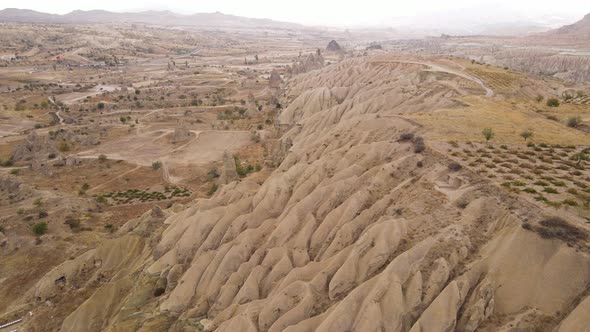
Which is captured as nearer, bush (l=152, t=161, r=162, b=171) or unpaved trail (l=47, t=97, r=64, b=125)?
bush (l=152, t=161, r=162, b=171)

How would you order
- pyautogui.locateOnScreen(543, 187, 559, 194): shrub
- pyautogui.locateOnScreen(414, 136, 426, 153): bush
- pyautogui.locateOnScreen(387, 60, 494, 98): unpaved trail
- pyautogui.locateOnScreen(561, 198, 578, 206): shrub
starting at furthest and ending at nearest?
1. pyautogui.locateOnScreen(387, 60, 494, 98): unpaved trail
2. pyautogui.locateOnScreen(414, 136, 426, 153): bush
3. pyautogui.locateOnScreen(543, 187, 559, 194): shrub
4. pyautogui.locateOnScreen(561, 198, 578, 206): shrub

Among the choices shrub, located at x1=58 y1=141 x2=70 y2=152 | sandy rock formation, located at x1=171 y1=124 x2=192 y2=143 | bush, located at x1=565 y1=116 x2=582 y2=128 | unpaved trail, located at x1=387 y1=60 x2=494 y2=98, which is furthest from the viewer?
sandy rock formation, located at x1=171 y1=124 x2=192 y2=143

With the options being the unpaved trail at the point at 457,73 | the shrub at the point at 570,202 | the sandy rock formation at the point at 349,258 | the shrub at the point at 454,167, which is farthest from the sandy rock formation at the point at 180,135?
the shrub at the point at 570,202

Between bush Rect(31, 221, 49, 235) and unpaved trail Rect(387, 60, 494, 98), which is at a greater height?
unpaved trail Rect(387, 60, 494, 98)

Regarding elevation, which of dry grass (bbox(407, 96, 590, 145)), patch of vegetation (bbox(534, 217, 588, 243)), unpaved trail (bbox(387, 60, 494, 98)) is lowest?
patch of vegetation (bbox(534, 217, 588, 243))

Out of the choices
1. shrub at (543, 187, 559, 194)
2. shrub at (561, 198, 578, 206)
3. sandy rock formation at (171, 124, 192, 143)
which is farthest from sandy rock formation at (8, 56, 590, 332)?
sandy rock formation at (171, 124, 192, 143)

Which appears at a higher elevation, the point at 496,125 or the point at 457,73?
the point at 457,73

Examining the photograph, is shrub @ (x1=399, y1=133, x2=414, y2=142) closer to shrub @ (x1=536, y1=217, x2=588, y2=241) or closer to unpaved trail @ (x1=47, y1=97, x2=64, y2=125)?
shrub @ (x1=536, y1=217, x2=588, y2=241)

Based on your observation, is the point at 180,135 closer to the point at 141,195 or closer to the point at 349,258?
the point at 141,195

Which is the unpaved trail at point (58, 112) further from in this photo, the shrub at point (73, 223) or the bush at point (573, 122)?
the bush at point (573, 122)

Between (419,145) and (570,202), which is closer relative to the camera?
(570,202)

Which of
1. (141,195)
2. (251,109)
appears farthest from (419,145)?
(251,109)
